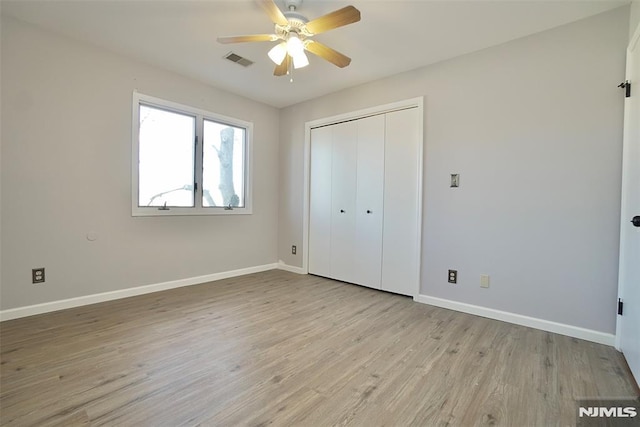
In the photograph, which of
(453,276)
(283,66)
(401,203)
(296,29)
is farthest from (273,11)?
(453,276)

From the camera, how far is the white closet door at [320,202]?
13.3ft

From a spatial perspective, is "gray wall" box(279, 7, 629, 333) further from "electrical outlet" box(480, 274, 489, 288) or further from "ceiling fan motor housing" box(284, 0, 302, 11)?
"ceiling fan motor housing" box(284, 0, 302, 11)

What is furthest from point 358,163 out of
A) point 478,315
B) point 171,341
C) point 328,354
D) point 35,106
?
point 35,106

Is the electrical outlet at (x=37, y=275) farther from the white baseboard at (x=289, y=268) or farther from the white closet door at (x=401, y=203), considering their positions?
the white closet door at (x=401, y=203)

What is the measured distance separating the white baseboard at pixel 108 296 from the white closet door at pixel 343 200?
1388 mm

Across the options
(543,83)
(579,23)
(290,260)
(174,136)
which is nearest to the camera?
(579,23)

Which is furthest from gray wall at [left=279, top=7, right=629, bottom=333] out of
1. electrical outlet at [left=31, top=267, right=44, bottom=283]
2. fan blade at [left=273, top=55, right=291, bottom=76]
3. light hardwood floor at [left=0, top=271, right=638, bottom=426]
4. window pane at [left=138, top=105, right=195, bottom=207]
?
electrical outlet at [left=31, top=267, right=44, bottom=283]

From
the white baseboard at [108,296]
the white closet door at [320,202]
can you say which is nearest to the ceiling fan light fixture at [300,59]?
the white closet door at [320,202]

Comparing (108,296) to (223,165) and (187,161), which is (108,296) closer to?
(187,161)

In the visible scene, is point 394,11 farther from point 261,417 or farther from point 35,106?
point 35,106

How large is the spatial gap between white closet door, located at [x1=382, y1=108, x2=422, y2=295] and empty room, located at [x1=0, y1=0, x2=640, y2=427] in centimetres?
3

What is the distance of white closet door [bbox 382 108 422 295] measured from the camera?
125 inches

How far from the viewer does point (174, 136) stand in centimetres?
350

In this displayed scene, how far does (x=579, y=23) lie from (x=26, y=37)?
15.1ft
